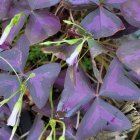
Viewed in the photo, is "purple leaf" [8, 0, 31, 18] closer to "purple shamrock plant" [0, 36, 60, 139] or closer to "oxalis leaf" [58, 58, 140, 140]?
"purple shamrock plant" [0, 36, 60, 139]

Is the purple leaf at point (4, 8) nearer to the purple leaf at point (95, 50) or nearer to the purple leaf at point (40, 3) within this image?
the purple leaf at point (40, 3)

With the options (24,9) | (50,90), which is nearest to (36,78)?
(50,90)

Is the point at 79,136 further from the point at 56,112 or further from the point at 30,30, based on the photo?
the point at 30,30

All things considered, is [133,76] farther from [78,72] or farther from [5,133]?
[5,133]

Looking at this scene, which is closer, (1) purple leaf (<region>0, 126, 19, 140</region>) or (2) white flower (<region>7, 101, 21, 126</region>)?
(2) white flower (<region>7, 101, 21, 126</region>)

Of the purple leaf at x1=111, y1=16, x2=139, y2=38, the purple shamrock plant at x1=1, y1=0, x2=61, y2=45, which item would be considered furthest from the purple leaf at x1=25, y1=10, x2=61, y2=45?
the purple leaf at x1=111, y1=16, x2=139, y2=38
